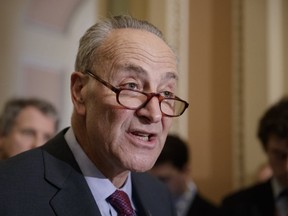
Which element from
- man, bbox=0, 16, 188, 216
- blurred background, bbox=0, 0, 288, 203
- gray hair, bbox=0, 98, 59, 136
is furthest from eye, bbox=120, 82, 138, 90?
blurred background, bbox=0, 0, 288, 203

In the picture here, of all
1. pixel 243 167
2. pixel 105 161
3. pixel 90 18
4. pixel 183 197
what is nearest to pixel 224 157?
pixel 243 167

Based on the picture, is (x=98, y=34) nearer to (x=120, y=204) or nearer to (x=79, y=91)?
(x=79, y=91)

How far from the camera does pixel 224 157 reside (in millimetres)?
2979

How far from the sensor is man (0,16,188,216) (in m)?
1.20

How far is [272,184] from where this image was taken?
213 cm

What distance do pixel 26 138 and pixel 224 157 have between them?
1332 millimetres

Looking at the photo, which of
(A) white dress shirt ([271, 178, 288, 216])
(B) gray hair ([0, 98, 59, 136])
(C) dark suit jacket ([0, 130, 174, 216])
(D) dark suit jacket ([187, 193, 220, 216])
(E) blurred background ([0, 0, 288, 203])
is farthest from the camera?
(E) blurred background ([0, 0, 288, 203])

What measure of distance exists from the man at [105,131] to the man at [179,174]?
112 cm

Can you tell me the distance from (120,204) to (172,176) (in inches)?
48.1

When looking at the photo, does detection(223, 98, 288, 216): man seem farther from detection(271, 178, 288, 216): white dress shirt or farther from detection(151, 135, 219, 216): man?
detection(151, 135, 219, 216): man

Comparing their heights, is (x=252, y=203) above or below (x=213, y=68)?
below

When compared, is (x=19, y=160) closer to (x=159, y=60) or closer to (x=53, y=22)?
(x=159, y=60)

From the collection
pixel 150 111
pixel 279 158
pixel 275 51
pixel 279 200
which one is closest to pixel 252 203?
pixel 279 200

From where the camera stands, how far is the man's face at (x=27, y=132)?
210 centimetres
